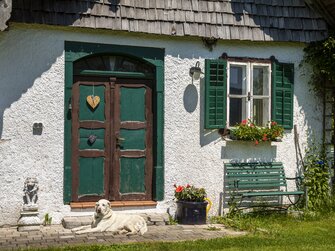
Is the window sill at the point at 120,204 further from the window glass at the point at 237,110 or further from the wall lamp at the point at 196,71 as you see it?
the wall lamp at the point at 196,71

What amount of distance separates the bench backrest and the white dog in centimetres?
215

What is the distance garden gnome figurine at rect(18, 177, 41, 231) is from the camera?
8276 millimetres

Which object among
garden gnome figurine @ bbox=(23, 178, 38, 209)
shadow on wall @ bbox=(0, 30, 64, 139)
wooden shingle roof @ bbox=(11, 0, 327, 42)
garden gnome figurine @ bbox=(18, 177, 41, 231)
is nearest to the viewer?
garden gnome figurine @ bbox=(18, 177, 41, 231)

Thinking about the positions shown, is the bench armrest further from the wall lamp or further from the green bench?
the wall lamp

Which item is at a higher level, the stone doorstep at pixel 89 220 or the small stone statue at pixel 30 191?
the small stone statue at pixel 30 191

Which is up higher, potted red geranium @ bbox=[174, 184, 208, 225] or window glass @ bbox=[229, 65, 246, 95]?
window glass @ bbox=[229, 65, 246, 95]

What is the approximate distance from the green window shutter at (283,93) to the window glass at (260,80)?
Result: 163mm

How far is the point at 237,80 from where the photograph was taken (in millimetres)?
10047

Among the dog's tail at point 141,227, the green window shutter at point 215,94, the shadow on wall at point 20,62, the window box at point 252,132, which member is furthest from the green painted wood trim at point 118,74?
the dog's tail at point 141,227

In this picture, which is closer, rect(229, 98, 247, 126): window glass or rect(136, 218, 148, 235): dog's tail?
rect(136, 218, 148, 235): dog's tail

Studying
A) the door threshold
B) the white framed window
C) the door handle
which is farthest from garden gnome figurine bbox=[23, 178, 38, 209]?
the white framed window

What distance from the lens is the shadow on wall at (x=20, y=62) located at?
28.0 feet

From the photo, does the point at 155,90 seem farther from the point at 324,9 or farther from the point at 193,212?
the point at 324,9

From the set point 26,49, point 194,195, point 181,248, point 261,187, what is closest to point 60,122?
point 26,49
